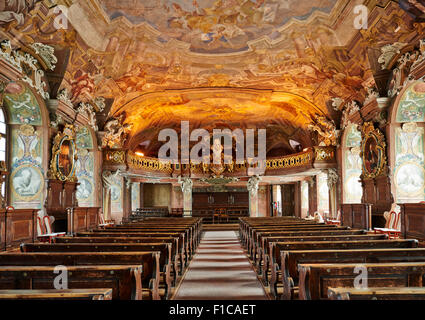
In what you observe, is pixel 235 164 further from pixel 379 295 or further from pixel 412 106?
pixel 379 295

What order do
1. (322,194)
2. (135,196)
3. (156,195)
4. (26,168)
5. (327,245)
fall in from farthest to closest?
(156,195) → (135,196) → (322,194) → (26,168) → (327,245)

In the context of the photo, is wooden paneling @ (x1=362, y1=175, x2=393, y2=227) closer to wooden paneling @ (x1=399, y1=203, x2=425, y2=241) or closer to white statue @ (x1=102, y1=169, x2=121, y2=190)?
wooden paneling @ (x1=399, y1=203, x2=425, y2=241)

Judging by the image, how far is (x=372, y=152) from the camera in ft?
42.8

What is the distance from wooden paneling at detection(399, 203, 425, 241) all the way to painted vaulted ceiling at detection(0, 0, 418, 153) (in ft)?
16.6

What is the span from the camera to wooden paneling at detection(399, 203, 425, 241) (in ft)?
25.4

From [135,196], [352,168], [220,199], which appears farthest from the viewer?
[220,199]

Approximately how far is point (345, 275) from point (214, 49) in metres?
12.1

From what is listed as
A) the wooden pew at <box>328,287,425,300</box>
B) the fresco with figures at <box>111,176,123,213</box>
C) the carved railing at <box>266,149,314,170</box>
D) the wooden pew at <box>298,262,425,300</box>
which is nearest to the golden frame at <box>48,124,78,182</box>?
the fresco with figures at <box>111,176,123,213</box>

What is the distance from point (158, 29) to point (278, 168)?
1387cm

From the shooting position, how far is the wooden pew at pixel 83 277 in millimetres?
3457

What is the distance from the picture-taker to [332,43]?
12.6 meters

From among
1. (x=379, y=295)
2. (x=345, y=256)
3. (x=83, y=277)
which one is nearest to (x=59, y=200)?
(x=83, y=277)
